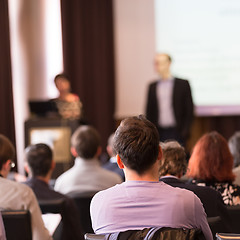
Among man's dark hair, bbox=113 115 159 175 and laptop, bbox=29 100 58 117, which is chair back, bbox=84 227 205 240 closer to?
man's dark hair, bbox=113 115 159 175

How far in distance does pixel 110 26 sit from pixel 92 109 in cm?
122

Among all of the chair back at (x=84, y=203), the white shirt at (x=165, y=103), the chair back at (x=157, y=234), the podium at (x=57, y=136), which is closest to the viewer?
the chair back at (x=157, y=234)

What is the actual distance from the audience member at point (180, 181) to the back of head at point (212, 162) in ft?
0.59

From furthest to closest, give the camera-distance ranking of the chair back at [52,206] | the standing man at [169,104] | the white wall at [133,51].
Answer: the white wall at [133,51]
the standing man at [169,104]
the chair back at [52,206]

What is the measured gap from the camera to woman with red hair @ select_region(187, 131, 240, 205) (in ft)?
8.38

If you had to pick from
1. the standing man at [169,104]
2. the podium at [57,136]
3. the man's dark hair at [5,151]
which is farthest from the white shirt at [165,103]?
the man's dark hair at [5,151]

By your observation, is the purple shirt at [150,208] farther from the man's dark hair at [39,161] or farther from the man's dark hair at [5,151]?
the man's dark hair at [39,161]

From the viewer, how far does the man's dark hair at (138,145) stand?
1.69 metres

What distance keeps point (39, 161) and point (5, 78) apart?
3.62 meters

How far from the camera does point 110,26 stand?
692 cm

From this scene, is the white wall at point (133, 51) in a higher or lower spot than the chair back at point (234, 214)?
higher

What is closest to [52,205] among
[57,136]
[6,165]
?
[6,165]

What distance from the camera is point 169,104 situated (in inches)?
233

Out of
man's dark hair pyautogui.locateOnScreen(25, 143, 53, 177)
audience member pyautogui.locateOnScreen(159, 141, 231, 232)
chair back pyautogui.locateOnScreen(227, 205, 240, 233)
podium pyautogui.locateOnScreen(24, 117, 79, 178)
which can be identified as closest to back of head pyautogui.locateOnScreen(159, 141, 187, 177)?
audience member pyautogui.locateOnScreen(159, 141, 231, 232)
